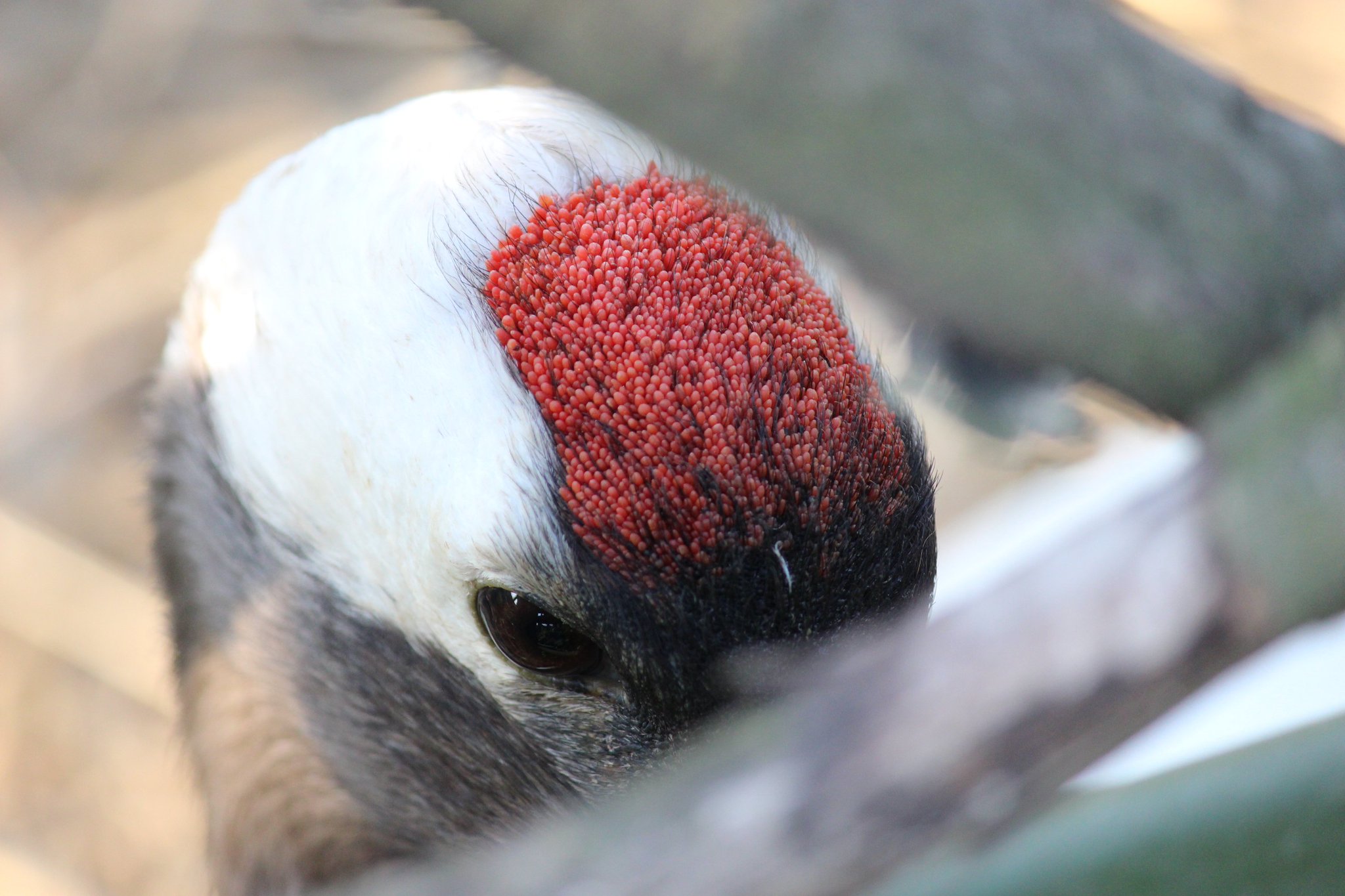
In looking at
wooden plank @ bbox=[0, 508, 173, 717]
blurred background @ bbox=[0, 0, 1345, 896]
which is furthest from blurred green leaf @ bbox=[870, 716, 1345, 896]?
wooden plank @ bbox=[0, 508, 173, 717]

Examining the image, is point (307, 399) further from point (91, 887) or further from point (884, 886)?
point (91, 887)

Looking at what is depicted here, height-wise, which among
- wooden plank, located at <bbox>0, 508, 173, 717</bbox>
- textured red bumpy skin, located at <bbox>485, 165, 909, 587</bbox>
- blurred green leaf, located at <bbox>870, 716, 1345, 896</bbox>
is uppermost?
wooden plank, located at <bbox>0, 508, 173, 717</bbox>

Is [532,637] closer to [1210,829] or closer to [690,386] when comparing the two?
[690,386]

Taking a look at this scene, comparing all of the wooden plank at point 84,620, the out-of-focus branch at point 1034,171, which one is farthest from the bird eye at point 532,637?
the wooden plank at point 84,620

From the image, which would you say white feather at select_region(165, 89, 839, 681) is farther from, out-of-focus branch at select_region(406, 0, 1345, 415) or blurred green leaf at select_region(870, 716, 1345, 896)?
blurred green leaf at select_region(870, 716, 1345, 896)

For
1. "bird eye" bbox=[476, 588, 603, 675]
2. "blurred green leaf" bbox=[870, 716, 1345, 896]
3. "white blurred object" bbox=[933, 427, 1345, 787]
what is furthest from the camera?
"white blurred object" bbox=[933, 427, 1345, 787]

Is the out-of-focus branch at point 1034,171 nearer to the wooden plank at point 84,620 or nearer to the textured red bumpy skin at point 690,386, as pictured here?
the textured red bumpy skin at point 690,386
